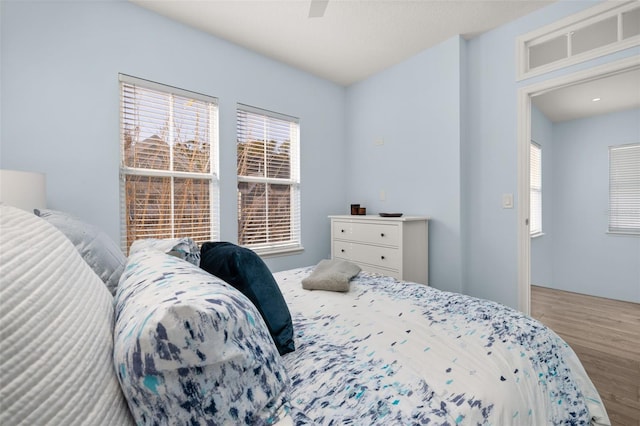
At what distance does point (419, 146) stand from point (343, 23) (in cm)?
147

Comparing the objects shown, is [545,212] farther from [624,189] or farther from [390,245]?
[390,245]

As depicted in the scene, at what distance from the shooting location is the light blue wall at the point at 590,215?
13.0 feet

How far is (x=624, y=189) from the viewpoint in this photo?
409 centimetres

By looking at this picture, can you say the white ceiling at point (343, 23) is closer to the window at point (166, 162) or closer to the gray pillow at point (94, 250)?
the window at point (166, 162)

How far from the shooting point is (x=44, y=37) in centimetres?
203

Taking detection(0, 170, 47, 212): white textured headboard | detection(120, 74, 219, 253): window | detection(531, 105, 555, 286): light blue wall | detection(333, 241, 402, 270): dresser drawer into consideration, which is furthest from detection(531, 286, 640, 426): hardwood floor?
detection(0, 170, 47, 212): white textured headboard

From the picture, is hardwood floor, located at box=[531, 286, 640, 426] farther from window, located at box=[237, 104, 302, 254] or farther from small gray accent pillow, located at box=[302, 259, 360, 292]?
window, located at box=[237, 104, 302, 254]

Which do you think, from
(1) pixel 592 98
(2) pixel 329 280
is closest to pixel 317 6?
(2) pixel 329 280

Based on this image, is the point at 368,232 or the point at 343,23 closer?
the point at 343,23

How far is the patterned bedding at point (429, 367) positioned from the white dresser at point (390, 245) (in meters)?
1.33

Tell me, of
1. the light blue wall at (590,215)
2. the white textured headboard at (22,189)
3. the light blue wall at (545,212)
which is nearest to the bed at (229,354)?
the white textured headboard at (22,189)

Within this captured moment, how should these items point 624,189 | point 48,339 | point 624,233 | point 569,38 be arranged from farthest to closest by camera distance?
1. point 624,189
2. point 624,233
3. point 569,38
4. point 48,339

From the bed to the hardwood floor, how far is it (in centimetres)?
96

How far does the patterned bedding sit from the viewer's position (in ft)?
2.59
